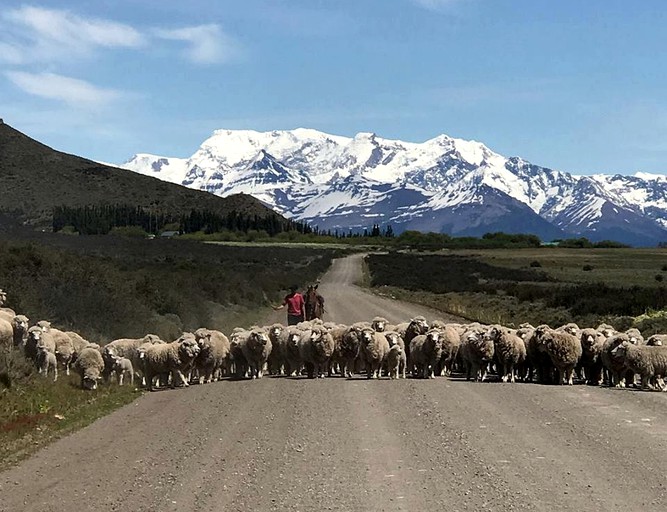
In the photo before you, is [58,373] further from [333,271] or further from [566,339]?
[333,271]

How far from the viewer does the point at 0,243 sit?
111ft

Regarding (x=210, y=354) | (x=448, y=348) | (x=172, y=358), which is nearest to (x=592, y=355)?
(x=448, y=348)

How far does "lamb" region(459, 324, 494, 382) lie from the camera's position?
20812 millimetres

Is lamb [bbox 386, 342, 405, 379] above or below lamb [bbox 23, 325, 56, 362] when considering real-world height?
below

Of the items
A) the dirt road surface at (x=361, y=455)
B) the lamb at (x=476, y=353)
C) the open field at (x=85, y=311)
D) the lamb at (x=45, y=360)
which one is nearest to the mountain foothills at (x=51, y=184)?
the open field at (x=85, y=311)

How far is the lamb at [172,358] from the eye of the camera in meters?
20.1

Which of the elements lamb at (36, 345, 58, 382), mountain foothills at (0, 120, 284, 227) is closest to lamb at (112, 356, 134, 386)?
lamb at (36, 345, 58, 382)

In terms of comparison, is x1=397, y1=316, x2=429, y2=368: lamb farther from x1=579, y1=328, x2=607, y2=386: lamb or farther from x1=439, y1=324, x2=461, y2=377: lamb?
x1=579, y1=328, x2=607, y2=386: lamb

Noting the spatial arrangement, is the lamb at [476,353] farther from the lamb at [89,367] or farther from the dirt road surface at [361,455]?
the lamb at [89,367]

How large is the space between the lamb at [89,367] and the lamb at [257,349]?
11.2 ft

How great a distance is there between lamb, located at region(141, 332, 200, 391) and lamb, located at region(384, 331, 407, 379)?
437cm

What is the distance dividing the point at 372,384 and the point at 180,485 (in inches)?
373

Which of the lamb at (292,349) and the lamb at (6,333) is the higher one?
the lamb at (6,333)

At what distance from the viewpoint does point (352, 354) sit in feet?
70.7
